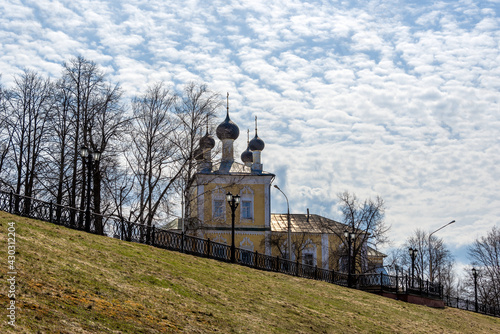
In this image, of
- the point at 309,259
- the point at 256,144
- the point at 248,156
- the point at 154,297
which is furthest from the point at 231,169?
the point at 154,297

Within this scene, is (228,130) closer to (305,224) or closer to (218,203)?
(218,203)

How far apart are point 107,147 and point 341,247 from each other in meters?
22.9

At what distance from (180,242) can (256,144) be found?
78.4ft

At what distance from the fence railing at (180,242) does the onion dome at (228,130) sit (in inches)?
576

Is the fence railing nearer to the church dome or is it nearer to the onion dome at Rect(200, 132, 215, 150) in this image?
the onion dome at Rect(200, 132, 215, 150)

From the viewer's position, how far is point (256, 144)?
46.0m

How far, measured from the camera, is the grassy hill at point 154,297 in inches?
411

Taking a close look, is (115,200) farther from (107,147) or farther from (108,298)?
(108,298)

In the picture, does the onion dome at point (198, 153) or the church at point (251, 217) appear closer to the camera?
the onion dome at point (198, 153)

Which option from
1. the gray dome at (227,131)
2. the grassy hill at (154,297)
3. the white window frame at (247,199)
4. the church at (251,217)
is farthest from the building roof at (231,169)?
the grassy hill at (154,297)

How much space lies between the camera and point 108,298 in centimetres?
1181

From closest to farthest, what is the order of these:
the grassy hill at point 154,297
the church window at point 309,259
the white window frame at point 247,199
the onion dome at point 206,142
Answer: the grassy hill at point 154,297 < the onion dome at point 206,142 < the white window frame at point 247,199 < the church window at point 309,259

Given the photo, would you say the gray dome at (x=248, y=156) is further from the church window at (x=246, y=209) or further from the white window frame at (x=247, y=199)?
the church window at (x=246, y=209)

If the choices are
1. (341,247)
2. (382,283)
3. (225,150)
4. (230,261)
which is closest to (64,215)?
(230,261)
